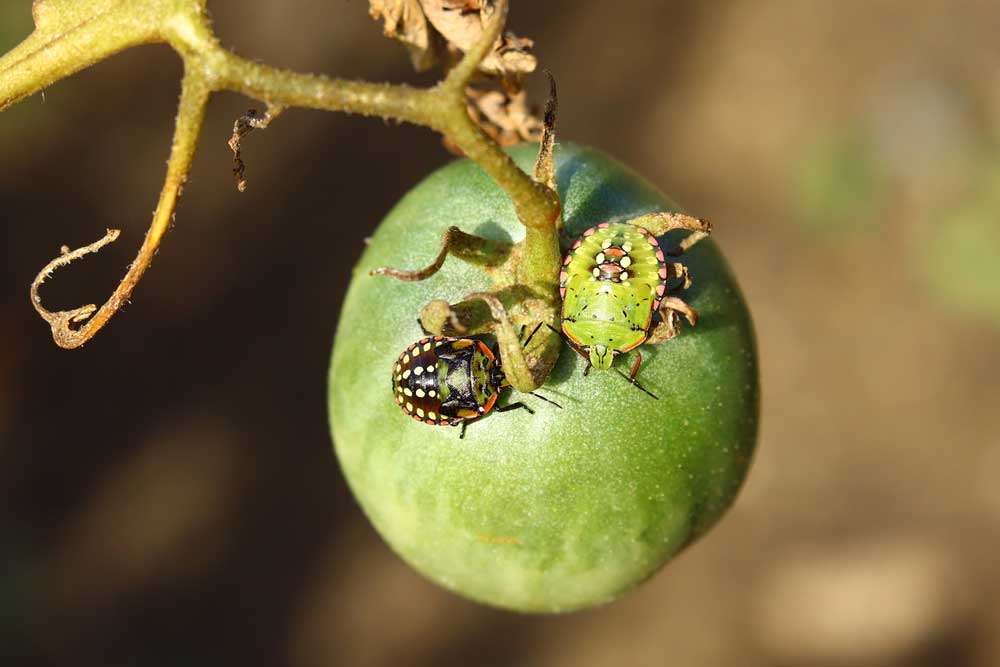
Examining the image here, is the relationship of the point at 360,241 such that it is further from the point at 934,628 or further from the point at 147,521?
the point at 934,628

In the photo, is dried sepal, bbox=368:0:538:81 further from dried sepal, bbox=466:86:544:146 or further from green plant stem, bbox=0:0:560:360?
green plant stem, bbox=0:0:560:360

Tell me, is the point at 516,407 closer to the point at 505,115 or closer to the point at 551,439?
the point at 551,439

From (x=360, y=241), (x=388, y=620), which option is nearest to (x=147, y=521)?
(x=388, y=620)

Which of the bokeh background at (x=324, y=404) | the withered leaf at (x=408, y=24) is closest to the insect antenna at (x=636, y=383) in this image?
the withered leaf at (x=408, y=24)

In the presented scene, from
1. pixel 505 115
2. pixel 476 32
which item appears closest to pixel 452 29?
pixel 476 32

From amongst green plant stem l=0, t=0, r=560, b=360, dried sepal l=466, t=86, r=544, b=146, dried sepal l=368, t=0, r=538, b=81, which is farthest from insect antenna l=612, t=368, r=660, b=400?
dried sepal l=466, t=86, r=544, b=146

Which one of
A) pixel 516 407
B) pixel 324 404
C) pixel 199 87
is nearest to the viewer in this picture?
pixel 199 87

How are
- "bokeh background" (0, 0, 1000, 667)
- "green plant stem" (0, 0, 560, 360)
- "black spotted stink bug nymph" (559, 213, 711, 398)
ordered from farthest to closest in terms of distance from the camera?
"bokeh background" (0, 0, 1000, 667), "black spotted stink bug nymph" (559, 213, 711, 398), "green plant stem" (0, 0, 560, 360)

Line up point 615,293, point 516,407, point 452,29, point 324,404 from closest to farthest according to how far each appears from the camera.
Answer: point 615,293 < point 516,407 < point 452,29 < point 324,404
